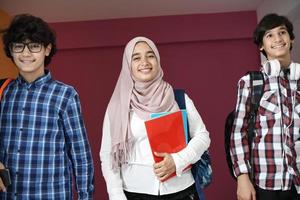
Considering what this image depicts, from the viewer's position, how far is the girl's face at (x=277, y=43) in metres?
1.71

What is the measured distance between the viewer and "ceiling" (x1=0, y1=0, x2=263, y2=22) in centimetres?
274

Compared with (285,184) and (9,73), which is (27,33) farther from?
(285,184)

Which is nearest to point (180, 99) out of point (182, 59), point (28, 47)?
point (28, 47)

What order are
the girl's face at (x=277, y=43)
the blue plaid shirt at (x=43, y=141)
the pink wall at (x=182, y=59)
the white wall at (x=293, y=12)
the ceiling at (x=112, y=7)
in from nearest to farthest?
the blue plaid shirt at (x=43, y=141), the girl's face at (x=277, y=43), the white wall at (x=293, y=12), the ceiling at (x=112, y=7), the pink wall at (x=182, y=59)

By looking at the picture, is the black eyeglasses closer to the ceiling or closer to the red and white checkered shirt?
the red and white checkered shirt

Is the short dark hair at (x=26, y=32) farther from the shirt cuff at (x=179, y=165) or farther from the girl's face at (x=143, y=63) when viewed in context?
the shirt cuff at (x=179, y=165)

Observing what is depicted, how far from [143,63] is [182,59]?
4.35ft

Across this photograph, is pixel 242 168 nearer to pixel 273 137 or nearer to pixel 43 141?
pixel 273 137

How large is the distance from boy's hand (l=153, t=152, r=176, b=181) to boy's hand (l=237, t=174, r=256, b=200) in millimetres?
287

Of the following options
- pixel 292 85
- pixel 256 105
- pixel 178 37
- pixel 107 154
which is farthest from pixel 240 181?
pixel 178 37

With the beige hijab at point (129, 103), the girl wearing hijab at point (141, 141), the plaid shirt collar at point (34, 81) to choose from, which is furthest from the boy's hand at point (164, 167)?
the plaid shirt collar at point (34, 81)

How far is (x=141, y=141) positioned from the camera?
1.66 meters

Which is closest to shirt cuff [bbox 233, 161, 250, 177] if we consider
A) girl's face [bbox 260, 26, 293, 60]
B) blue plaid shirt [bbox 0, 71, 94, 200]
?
girl's face [bbox 260, 26, 293, 60]

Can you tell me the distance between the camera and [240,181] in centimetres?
161
